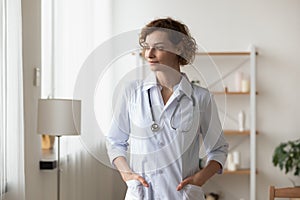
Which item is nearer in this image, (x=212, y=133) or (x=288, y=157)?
(x=212, y=133)

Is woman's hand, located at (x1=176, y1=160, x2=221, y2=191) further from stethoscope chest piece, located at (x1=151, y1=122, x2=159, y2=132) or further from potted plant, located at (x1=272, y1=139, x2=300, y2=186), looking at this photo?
potted plant, located at (x1=272, y1=139, x2=300, y2=186)

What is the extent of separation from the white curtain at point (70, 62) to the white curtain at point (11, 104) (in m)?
0.78

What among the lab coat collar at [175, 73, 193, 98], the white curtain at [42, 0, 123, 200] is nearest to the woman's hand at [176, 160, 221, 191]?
the lab coat collar at [175, 73, 193, 98]

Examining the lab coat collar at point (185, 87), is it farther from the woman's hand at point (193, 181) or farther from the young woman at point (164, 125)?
the woman's hand at point (193, 181)

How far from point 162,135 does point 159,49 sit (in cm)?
24

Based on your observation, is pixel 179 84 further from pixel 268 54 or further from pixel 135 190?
pixel 268 54

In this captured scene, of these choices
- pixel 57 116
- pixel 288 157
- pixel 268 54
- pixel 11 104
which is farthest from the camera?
pixel 268 54

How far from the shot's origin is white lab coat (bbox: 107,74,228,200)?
5.44 feet

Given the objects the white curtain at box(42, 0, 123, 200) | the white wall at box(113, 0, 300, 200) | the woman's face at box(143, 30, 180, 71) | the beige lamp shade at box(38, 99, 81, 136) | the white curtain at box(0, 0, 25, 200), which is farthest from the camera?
the white wall at box(113, 0, 300, 200)

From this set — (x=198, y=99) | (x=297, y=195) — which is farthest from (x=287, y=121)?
(x=198, y=99)

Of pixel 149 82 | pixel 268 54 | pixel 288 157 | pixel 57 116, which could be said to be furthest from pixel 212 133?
pixel 268 54

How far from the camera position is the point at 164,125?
1659 mm

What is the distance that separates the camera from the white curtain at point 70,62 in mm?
3457

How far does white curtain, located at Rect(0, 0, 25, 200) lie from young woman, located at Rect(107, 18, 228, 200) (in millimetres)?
837
